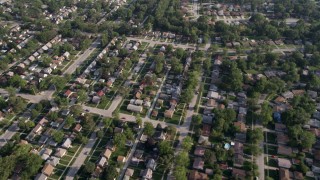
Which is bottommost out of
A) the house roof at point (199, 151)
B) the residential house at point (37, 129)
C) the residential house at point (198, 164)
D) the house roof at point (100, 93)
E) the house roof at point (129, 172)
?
the residential house at point (198, 164)

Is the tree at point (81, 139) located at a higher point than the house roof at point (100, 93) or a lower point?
lower

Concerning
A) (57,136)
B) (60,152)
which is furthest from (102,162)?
(57,136)

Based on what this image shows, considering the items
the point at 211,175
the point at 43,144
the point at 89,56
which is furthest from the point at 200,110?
the point at 89,56

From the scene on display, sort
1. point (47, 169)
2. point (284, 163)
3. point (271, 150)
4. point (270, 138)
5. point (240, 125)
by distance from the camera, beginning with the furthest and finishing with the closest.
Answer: point (240, 125) < point (270, 138) < point (271, 150) < point (284, 163) < point (47, 169)

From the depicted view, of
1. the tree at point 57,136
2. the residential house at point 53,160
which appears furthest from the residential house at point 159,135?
the residential house at point 53,160

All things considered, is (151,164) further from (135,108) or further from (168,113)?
(135,108)

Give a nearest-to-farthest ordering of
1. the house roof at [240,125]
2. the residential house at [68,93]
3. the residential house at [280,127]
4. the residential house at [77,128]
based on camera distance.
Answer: the residential house at [77,128] → the house roof at [240,125] → the residential house at [280,127] → the residential house at [68,93]

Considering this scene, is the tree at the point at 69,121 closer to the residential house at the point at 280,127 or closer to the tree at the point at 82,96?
the tree at the point at 82,96
